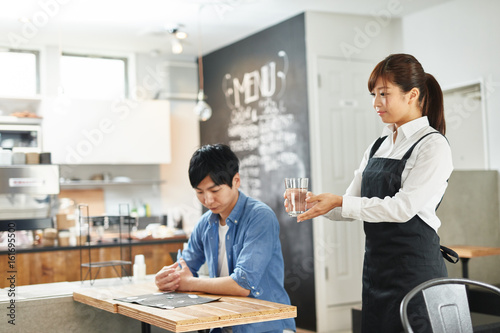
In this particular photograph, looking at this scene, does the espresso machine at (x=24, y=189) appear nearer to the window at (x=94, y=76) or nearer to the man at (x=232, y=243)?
the man at (x=232, y=243)

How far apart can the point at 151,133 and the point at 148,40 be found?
38.9 inches

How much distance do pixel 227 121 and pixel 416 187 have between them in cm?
502

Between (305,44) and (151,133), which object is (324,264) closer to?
(305,44)

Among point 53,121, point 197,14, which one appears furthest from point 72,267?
point 197,14

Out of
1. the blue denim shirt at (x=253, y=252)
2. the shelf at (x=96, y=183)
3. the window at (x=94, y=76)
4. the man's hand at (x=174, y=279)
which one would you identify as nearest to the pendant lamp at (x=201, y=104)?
the window at (x=94, y=76)

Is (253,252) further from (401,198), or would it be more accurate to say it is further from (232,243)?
(401,198)

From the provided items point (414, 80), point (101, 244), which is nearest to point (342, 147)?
point (101, 244)

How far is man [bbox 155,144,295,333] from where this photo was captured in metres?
2.37

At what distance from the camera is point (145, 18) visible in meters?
5.91

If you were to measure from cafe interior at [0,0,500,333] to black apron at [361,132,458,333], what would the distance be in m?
1.42

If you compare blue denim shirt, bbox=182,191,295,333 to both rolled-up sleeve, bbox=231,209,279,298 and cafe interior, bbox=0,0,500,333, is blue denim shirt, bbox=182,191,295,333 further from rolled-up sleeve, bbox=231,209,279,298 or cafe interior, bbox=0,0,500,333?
cafe interior, bbox=0,0,500,333

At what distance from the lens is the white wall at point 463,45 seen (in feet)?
16.4

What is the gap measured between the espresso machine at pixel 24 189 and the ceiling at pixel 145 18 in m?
1.96

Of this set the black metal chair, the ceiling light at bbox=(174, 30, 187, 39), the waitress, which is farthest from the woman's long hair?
the ceiling light at bbox=(174, 30, 187, 39)
